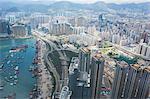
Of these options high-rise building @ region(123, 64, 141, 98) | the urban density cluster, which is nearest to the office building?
the urban density cluster

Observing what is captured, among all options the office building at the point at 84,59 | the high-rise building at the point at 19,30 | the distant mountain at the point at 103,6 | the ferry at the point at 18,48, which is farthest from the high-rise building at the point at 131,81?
the high-rise building at the point at 19,30

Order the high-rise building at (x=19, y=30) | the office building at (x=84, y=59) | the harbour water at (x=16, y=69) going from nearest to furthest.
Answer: the office building at (x=84, y=59) < the harbour water at (x=16, y=69) < the high-rise building at (x=19, y=30)

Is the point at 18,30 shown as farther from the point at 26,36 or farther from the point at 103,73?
the point at 103,73

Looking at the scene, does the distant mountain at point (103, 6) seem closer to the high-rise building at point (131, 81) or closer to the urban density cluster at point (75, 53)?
the urban density cluster at point (75, 53)

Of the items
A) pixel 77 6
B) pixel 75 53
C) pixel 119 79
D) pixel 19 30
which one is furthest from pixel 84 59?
pixel 19 30

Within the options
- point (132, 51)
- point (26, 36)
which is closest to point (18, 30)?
point (26, 36)

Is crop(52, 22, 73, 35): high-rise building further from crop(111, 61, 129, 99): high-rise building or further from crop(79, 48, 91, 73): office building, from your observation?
crop(111, 61, 129, 99): high-rise building

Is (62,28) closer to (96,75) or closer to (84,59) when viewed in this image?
(84,59)
